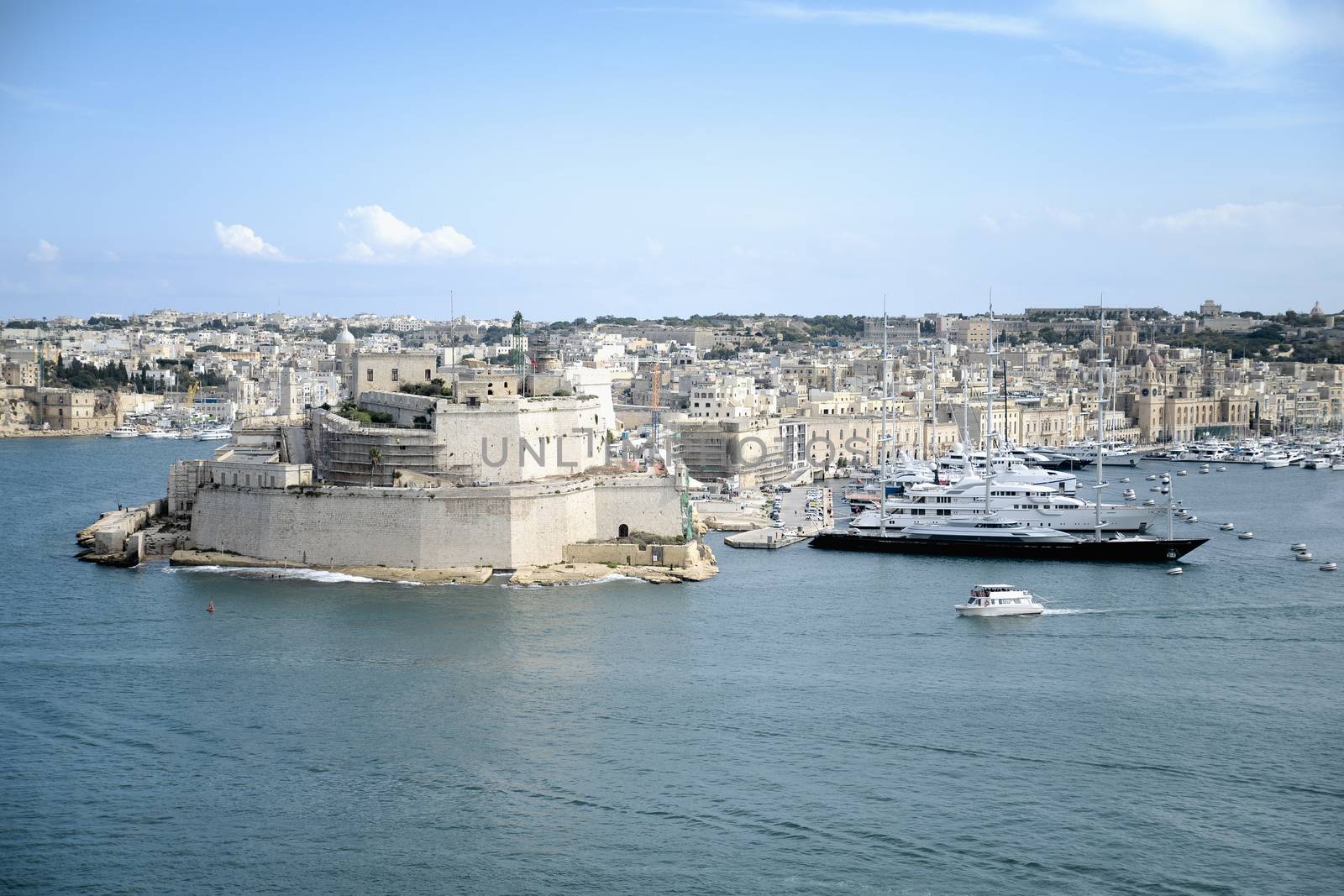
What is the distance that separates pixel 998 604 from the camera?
51.8 feet

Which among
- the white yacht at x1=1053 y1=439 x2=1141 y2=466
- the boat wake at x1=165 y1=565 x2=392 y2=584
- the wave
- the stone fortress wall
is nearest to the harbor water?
the boat wake at x1=165 y1=565 x2=392 y2=584

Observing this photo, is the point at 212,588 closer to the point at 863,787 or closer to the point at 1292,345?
the point at 863,787

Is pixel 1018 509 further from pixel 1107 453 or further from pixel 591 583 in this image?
pixel 1107 453

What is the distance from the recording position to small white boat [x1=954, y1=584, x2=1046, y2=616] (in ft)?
51.7

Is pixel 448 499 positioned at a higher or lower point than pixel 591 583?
higher

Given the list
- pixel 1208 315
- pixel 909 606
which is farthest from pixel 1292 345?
pixel 909 606

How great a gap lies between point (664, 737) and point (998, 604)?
217 inches

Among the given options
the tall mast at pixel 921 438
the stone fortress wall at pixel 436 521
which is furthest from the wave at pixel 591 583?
the tall mast at pixel 921 438

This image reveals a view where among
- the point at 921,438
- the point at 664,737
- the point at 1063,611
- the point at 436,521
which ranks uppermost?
the point at 921,438

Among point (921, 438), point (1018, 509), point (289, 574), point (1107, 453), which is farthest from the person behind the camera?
point (1107, 453)

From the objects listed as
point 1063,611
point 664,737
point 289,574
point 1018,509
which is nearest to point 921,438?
point 1018,509

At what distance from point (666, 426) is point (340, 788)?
19640mm

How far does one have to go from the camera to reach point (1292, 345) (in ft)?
221

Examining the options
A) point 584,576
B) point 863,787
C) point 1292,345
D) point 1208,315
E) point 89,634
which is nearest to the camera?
point 863,787
